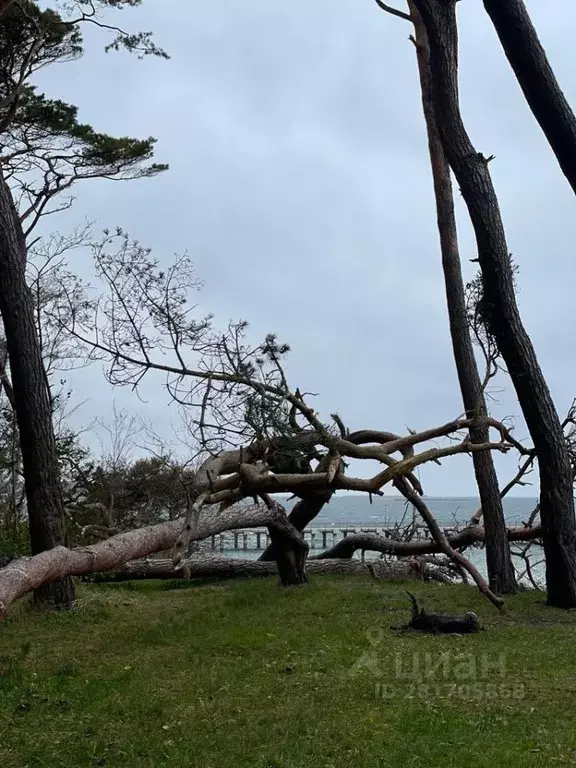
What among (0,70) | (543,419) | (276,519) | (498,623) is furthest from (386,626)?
(0,70)

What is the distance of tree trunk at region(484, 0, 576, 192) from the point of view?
2668mm

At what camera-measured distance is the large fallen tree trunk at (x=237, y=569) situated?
36.6 ft

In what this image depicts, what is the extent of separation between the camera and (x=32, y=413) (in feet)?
28.3

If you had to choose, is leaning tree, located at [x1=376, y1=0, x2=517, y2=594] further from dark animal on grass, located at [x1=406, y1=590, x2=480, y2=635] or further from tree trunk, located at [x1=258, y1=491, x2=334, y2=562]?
dark animal on grass, located at [x1=406, y1=590, x2=480, y2=635]

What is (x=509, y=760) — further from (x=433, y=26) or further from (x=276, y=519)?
(x=276, y=519)

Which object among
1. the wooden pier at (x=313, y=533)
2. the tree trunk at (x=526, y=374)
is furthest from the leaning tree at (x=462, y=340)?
the wooden pier at (x=313, y=533)

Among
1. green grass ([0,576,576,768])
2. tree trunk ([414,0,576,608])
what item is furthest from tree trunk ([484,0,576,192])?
tree trunk ([414,0,576,608])

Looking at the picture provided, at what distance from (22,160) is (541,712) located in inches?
437

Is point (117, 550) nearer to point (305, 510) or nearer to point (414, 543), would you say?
point (305, 510)

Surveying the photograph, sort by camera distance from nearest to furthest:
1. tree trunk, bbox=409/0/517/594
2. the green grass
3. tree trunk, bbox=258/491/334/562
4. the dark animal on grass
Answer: the green grass, the dark animal on grass, tree trunk, bbox=409/0/517/594, tree trunk, bbox=258/491/334/562

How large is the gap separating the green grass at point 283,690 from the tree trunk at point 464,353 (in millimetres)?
1770

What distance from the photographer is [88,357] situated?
33.4 ft

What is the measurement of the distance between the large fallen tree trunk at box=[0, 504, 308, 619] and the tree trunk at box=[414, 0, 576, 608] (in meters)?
3.06

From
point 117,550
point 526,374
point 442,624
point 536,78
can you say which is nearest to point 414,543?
point 526,374
